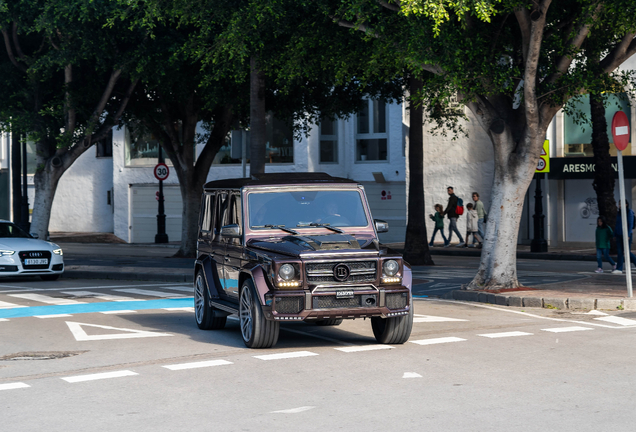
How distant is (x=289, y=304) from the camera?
9586 millimetres

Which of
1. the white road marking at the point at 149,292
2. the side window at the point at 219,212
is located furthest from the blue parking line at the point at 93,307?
the side window at the point at 219,212

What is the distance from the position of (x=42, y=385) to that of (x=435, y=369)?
3.63 meters

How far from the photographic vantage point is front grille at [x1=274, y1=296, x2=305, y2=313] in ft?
31.4

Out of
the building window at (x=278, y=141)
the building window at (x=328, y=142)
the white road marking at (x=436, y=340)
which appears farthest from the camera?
the building window at (x=278, y=141)

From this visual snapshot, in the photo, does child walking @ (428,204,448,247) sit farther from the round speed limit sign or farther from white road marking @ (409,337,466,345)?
white road marking @ (409,337,466,345)

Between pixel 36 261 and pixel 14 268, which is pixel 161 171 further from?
pixel 14 268

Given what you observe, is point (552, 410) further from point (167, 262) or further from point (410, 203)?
point (167, 262)

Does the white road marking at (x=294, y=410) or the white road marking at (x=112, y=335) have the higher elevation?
the white road marking at (x=112, y=335)

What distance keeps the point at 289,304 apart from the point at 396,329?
137 cm

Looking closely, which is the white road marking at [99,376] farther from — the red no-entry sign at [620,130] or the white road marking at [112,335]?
the red no-entry sign at [620,130]

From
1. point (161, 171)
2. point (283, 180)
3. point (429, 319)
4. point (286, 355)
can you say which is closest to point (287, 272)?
point (286, 355)

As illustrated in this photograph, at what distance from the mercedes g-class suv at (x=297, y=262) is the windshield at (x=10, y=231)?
1039cm

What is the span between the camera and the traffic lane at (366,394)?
261 inches

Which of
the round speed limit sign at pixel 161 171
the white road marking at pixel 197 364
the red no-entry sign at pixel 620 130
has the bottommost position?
the white road marking at pixel 197 364
